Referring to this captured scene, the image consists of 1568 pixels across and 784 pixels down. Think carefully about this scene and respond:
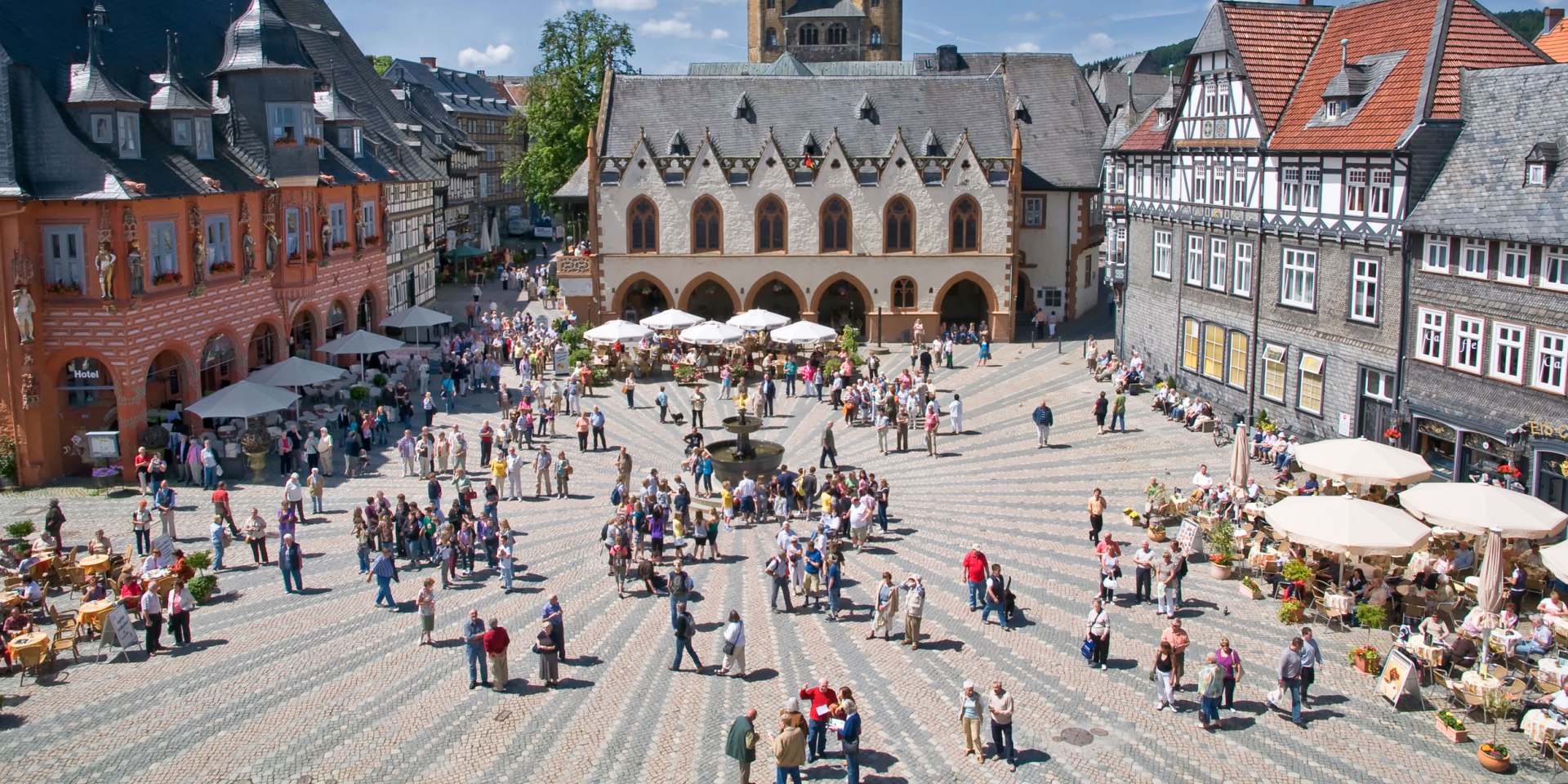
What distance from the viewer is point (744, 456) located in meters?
33.0

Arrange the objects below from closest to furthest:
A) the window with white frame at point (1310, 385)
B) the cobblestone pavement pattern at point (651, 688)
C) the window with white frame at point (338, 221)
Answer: the cobblestone pavement pattern at point (651, 688) < the window with white frame at point (1310, 385) < the window with white frame at point (338, 221)

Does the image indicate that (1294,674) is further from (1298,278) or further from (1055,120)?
(1055,120)

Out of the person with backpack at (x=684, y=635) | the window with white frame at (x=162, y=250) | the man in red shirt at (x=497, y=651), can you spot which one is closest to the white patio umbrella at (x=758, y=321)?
the window with white frame at (x=162, y=250)

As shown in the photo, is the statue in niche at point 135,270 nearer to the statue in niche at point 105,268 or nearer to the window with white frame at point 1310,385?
the statue in niche at point 105,268

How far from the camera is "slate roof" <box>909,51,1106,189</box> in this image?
2255 inches

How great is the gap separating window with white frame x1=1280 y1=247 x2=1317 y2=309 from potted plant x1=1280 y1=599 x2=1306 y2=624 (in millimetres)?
14472

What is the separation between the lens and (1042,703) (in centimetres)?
1948

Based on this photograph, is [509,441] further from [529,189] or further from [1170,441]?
[529,189]

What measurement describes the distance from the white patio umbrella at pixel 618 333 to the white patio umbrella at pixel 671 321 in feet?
1.70

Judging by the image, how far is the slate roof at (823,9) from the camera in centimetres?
9762

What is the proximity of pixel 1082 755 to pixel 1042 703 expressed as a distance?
1.72 meters

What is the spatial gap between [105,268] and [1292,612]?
2789cm

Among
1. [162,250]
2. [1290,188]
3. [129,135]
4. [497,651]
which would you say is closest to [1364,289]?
[1290,188]

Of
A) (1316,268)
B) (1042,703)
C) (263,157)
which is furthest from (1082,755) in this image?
(263,157)
